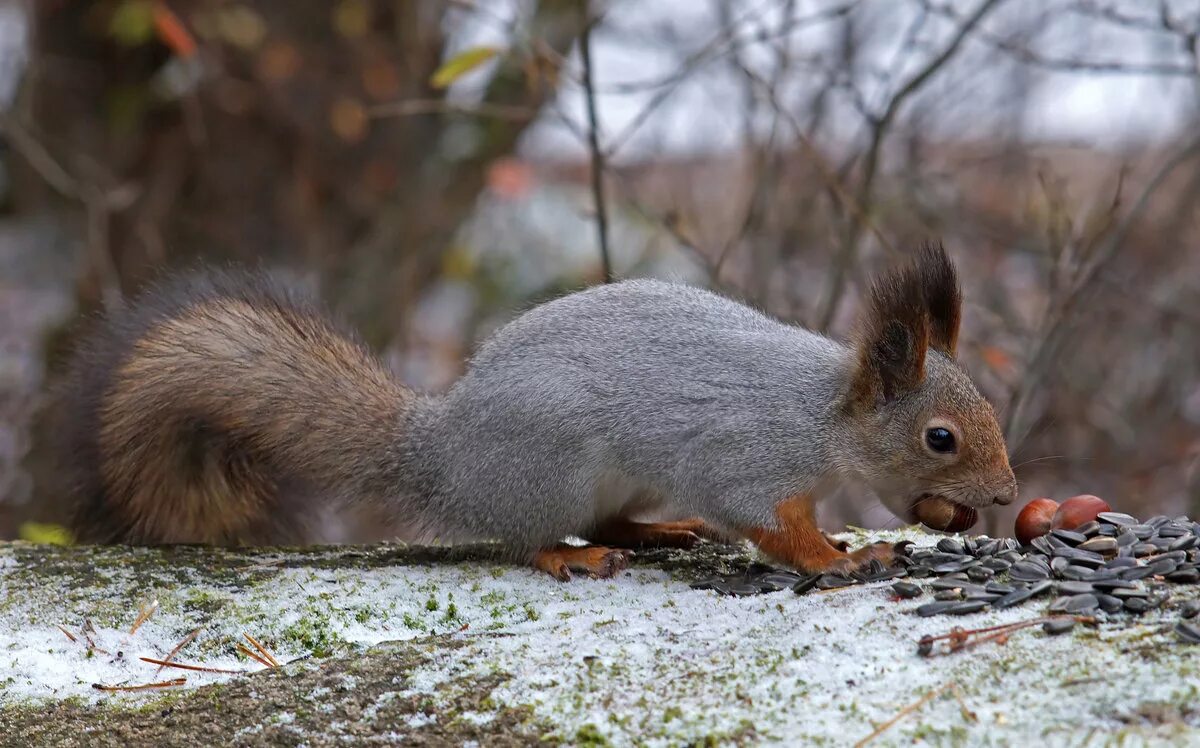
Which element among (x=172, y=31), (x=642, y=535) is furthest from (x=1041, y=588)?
(x=172, y=31)

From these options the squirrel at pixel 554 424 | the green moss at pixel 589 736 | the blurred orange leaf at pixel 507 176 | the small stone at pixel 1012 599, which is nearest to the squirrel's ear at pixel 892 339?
the squirrel at pixel 554 424

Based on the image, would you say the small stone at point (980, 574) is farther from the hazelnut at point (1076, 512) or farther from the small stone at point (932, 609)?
the hazelnut at point (1076, 512)

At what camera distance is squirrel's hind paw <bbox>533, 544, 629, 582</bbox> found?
111 inches

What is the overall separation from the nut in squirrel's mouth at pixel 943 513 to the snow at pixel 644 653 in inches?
19.5

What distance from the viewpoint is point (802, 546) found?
272cm

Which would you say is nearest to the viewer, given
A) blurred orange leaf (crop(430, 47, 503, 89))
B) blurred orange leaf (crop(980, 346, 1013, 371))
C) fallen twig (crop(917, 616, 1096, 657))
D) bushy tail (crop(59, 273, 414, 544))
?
fallen twig (crop(917, 616, 1096, 657))

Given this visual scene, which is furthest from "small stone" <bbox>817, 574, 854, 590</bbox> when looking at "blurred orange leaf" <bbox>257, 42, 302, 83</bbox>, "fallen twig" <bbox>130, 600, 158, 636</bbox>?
"blurred orange leaf" <bbox>257, 42, 302, 83</bbox>

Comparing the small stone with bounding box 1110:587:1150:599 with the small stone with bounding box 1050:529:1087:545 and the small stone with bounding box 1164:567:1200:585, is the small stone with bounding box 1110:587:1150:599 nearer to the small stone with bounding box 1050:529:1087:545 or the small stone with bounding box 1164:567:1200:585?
the small stone with bounding box 1164:567:1200:585

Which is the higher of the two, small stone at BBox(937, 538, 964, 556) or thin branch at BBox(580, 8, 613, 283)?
thin branch at BBox(580, 8, 613, 283)

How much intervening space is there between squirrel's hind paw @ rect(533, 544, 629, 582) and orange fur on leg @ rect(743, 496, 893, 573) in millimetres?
301

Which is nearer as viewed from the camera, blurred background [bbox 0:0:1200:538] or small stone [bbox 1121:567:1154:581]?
small stone [bbox 1121:567:1154:581]

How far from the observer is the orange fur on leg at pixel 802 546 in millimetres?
2656

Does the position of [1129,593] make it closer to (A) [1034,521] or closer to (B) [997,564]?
(B) [997,564]

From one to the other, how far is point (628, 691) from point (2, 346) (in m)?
5.45
